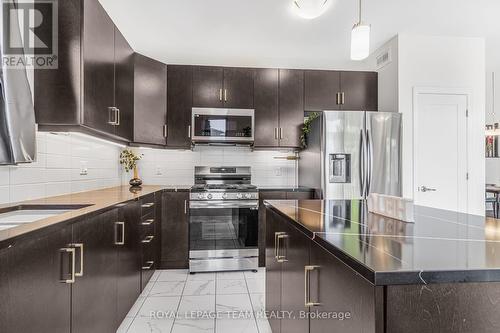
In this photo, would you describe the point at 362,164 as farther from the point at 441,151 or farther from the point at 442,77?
the point at 442,77

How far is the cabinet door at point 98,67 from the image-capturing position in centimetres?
202

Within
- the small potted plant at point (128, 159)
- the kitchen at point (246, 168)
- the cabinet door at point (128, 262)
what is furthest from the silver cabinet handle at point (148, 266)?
the small potted plant at point (128, 159)

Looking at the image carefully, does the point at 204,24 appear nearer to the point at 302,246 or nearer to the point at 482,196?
the point at 302,246

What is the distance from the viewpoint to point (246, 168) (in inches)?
161

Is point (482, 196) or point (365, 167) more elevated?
point (365, 167)

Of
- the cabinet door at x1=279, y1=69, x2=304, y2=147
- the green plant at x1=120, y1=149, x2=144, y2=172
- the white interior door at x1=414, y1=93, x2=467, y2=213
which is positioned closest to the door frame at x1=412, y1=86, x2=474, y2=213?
the white interior door at x1=414, y1=93, x2=467, y2=213

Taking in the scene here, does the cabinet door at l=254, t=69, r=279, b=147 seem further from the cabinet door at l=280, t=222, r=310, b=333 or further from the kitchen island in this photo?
the kitchen island

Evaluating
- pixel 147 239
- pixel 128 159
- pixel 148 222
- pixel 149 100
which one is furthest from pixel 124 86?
pixel 147 239

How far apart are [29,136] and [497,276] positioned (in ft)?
7.00

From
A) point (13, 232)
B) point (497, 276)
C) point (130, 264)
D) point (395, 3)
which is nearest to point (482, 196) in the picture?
point (395, 3)

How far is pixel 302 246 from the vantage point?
136 cm

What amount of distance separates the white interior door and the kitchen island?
230 centimetres

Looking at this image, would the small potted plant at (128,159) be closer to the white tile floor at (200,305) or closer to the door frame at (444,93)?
the white tile floor at (200,305)

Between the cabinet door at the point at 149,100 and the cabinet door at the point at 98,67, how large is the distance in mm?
776
